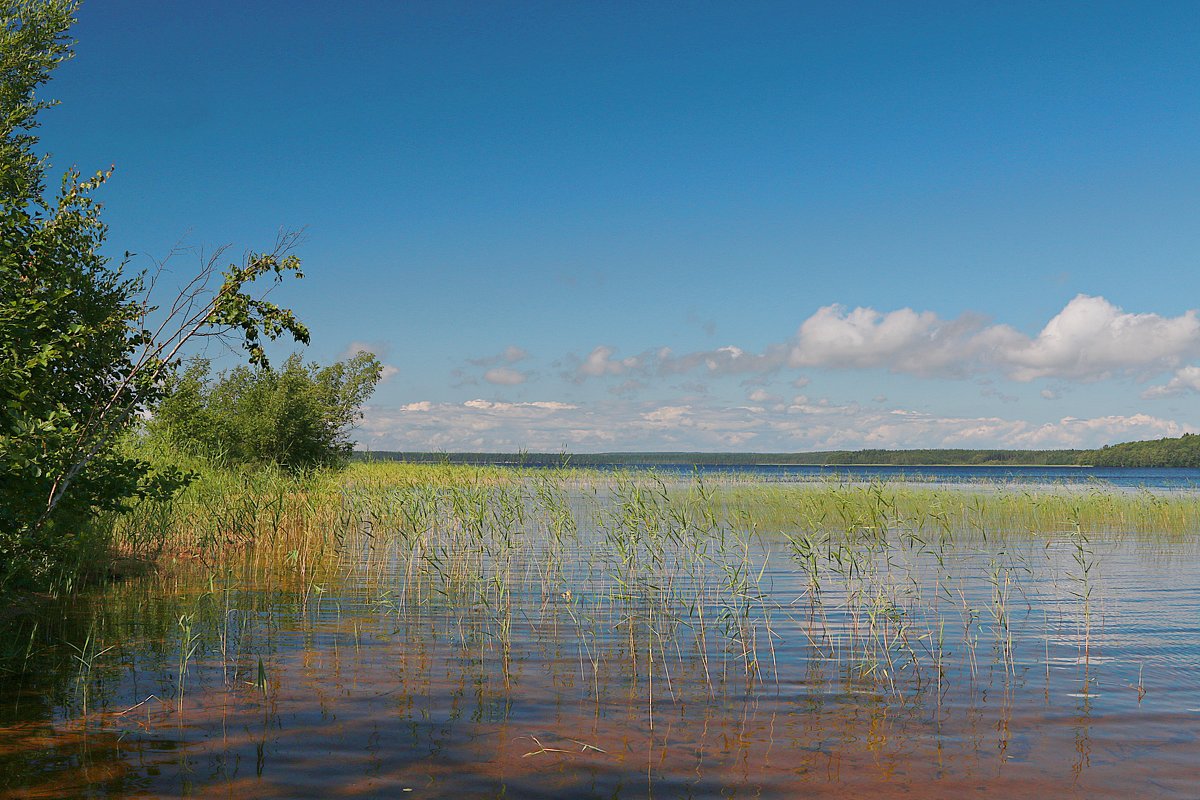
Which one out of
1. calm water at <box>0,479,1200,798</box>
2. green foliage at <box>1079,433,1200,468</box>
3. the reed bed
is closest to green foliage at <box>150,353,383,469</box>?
the reed bed

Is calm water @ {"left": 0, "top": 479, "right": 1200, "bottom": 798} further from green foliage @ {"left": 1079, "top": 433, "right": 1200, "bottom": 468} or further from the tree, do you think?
green foliage @ {"left": 1079, "top": 433, "right": 1200, "bottom": 468}

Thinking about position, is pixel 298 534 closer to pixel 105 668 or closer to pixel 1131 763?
pixel 105 668

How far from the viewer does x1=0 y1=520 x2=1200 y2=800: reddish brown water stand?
6.87 metres

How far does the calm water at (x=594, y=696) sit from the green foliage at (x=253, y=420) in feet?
64.2

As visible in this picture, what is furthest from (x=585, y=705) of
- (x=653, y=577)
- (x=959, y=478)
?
(x=959, y=478)

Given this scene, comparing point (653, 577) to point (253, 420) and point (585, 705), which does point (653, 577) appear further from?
point (253, 420)

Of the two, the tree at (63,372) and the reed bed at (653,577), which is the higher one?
the tree at (63,372)

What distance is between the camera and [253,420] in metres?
35.0

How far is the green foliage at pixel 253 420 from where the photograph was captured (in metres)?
33.1

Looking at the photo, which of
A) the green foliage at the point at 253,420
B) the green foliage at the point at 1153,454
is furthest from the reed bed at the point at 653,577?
the green foliage at the point at 1153,454

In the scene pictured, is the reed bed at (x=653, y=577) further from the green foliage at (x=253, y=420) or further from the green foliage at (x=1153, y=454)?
the green foliage at (x=1153, y=454)

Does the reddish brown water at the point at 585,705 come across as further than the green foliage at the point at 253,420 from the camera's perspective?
No

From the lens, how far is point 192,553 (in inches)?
758

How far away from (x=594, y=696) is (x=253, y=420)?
1174 inches
